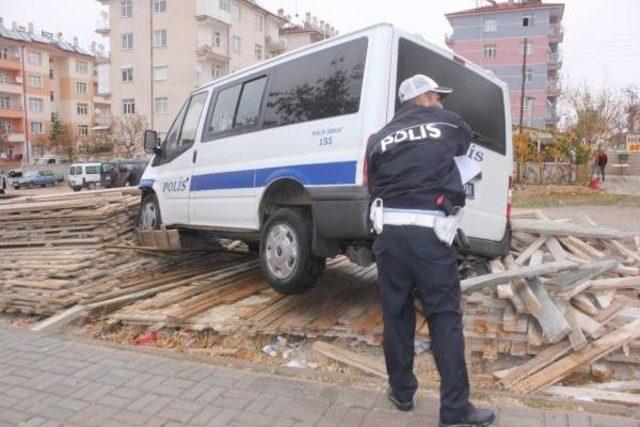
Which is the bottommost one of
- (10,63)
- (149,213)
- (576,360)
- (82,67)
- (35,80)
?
(576,360)

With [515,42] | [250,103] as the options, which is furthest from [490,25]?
[250,103]

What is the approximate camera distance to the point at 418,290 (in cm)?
346

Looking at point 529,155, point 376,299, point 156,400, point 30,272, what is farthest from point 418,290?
point 529,155

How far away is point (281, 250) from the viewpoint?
5.34m

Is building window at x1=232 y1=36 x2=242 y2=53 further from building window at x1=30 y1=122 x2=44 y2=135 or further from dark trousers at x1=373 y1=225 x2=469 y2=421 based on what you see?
dark trousers at x1=373 y1=225 x2=469 y2=421

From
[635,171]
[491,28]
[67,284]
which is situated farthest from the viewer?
[491,28]

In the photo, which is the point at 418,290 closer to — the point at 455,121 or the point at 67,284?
the point at 455,121

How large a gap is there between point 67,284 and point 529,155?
22.9 metres

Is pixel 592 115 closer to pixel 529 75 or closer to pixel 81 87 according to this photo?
pixel 529 75

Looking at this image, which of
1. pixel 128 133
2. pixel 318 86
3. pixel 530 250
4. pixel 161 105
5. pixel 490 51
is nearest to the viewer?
pixel 318 86

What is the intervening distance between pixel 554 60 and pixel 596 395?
69.0 meters

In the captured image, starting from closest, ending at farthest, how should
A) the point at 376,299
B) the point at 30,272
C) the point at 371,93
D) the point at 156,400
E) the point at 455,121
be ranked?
the point at 455,121 → the point at 156,400 → the point at 371,93 → the point at 376,299 → the point at 30,272

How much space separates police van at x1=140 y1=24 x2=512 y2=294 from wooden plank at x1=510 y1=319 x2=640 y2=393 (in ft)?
4.50

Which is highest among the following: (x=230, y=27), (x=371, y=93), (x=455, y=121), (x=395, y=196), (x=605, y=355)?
(x=230, y=27)
